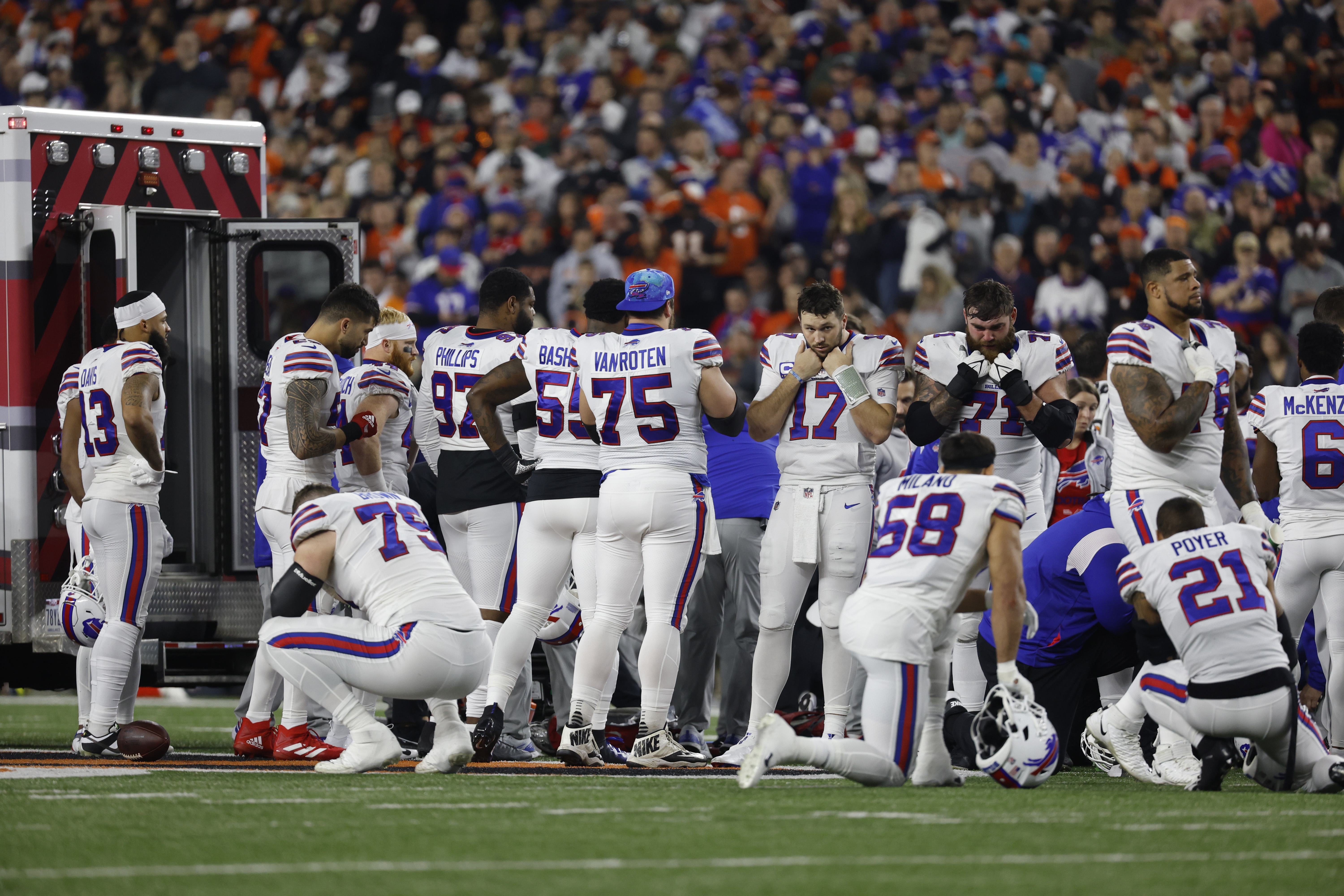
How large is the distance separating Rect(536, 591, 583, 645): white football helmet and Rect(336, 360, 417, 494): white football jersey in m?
1.03

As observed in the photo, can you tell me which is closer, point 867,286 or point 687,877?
point 687,877

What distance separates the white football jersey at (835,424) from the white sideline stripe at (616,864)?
3.52 m

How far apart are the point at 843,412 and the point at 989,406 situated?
74cm

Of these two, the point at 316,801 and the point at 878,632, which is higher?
the point at 878,632

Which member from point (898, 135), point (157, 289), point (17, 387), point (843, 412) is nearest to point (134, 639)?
point (17, 387)

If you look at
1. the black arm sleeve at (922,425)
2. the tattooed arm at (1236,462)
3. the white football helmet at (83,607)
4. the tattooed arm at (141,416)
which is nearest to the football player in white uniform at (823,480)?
the black arm sleeve at (922,425)

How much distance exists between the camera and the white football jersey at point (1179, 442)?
766 cm

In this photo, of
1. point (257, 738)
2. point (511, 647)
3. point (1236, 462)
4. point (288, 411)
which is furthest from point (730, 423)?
point (257, 738)

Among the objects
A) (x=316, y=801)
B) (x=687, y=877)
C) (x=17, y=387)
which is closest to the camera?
(x=687, y=877)

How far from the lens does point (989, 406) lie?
27.9 feet

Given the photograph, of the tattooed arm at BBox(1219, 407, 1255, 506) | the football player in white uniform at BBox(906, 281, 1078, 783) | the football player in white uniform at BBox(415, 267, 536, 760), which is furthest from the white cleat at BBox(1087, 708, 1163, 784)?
the football player in white uniform at BBox(415, 267, 536, 760)

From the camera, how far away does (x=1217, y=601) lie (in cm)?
679

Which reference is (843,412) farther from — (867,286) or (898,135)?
(898,135)

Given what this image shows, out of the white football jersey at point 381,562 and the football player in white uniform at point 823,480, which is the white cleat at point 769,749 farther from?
the football player in white uniform at point 823,480
